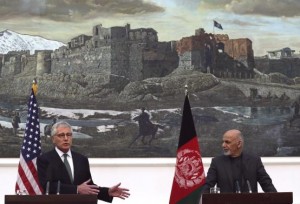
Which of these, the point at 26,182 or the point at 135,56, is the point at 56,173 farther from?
the point at 135,56

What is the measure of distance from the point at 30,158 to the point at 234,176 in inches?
99.4

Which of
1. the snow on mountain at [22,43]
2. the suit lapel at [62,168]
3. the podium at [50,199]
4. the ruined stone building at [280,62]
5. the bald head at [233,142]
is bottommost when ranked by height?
the podium at [50,199]

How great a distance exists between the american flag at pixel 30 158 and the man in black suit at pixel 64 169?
1.60ft

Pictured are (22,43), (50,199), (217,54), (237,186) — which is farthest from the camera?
(217,54)

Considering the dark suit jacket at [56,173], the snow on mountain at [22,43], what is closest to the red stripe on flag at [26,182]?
the dark suit jacket at [56,173]

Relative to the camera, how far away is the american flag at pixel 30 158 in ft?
28.1

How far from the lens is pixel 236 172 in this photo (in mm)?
8375

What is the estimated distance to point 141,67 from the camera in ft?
35.1

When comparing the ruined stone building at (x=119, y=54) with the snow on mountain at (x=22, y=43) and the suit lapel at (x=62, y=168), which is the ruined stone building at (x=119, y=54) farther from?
the suit lapel at (x=62, y=168)

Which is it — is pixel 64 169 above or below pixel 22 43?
below

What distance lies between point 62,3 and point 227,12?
8.13 ft

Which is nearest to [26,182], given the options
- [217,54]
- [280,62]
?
[217,54]

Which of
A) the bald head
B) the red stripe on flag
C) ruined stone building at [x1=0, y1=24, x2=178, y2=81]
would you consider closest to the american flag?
the red stripe on flag

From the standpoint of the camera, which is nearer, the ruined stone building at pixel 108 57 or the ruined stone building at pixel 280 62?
the ruined stone building at pixel 108 57
